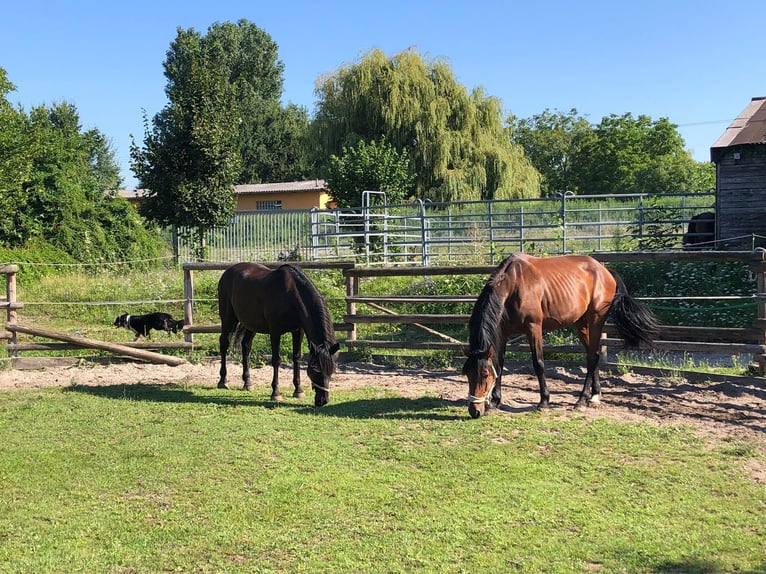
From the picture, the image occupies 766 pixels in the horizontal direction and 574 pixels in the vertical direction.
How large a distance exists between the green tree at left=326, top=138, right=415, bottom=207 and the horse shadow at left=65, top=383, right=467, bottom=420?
15187 mm

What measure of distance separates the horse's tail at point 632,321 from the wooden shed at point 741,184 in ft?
33.1

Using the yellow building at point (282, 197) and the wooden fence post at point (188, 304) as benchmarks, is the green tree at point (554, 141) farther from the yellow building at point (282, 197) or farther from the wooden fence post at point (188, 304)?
the wooden fence post at point (188, 304)

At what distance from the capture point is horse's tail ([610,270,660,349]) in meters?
7.37

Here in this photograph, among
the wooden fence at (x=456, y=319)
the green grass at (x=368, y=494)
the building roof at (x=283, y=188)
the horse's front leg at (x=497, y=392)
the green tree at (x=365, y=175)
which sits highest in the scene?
the building roof at (x=283, y=188)

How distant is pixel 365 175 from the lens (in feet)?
74.8

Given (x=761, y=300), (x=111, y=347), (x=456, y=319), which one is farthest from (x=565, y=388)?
(x=111, y=347)

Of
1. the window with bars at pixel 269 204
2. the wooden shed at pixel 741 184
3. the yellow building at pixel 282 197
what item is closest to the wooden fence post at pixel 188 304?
the wooden shed at pixel 741 184

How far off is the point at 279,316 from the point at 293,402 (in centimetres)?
101

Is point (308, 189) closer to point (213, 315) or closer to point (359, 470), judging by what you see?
point (213, 315)

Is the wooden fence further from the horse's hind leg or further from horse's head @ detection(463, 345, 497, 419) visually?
horse's head @ detection(463, 345, 497, 419)

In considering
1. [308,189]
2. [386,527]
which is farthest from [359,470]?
[308,189]

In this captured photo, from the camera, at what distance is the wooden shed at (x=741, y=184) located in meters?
16.1

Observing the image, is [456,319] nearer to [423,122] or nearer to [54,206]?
[54,206]

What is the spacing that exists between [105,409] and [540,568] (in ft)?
17.2
